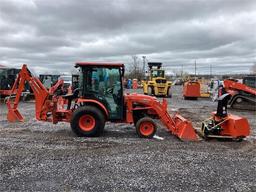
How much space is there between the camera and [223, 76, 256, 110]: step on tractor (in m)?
18.5

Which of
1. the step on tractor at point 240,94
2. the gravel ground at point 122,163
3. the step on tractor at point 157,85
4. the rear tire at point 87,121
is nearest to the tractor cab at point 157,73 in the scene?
the step on tractor at point 157,85

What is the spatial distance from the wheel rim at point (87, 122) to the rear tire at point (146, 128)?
50.4 inches

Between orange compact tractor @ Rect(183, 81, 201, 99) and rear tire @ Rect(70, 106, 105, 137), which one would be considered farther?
orange compact tractor @ Rect(183, 81, 201, 99)

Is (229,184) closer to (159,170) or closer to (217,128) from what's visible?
(159,170)

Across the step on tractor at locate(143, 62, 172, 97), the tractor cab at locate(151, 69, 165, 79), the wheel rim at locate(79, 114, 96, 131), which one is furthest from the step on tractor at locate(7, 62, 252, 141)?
the tractor cab at locate(151, 69, 165, 79)

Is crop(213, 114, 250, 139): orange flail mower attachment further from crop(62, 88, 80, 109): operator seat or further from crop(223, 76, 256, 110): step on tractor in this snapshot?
crop(223, 76, 256, 110): step on tractor

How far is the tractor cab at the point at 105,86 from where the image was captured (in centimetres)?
942

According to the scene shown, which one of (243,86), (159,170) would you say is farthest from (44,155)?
(243,86)

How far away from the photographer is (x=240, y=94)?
19.0 meters

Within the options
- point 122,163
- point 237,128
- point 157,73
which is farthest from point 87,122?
point 157,73

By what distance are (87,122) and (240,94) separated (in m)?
12.4

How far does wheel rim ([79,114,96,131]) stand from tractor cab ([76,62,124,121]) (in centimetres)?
55

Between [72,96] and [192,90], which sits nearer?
[72,96]

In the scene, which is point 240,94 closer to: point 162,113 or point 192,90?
point 192,90
